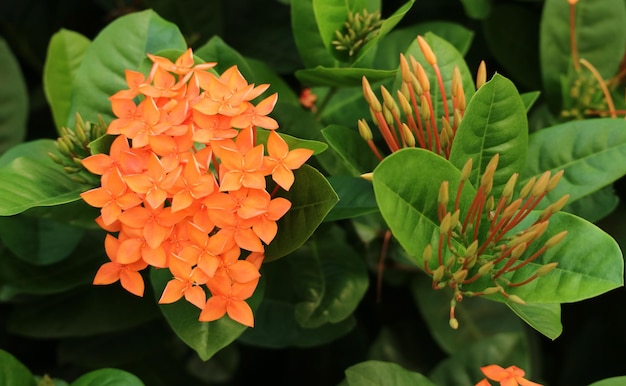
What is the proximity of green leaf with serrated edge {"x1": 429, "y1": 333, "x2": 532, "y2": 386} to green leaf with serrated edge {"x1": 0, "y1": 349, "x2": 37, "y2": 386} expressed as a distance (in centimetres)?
54

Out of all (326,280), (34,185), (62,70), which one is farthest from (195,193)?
(62,70)

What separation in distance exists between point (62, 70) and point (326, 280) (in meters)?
0.47

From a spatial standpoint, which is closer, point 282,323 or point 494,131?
point 494,131

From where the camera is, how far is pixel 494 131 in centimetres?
83

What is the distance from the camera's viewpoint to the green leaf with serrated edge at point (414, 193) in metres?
0.73

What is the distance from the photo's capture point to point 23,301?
3.79ft

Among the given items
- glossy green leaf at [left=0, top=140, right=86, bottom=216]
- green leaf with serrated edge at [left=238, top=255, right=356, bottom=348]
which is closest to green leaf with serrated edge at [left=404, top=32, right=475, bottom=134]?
green leaf with serrated edge at [left=238, top=255, right=356, bottom=348]

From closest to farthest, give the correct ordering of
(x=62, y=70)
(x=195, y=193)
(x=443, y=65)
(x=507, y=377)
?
(x=195, y=193)
(x=507, y=377)
(x=443, y=65)
(x=62, y=70)

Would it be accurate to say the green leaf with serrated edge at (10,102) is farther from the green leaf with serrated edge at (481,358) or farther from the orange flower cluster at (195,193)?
the green leaf with serrated edge at (481,358)

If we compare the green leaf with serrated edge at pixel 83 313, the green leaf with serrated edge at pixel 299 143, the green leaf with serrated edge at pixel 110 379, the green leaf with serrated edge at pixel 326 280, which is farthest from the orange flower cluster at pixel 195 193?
the green leaf with serrated edge at pixel 83 313

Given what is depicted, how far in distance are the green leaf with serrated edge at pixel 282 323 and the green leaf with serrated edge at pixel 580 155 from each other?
1.15 ft

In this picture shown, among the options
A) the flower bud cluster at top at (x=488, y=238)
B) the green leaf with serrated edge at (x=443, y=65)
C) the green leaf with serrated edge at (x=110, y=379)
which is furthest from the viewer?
the green leaf with serrated edge at (x=443, y=65)

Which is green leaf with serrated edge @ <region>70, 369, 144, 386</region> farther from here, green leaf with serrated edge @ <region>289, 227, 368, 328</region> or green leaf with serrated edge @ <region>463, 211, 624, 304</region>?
green leaf with serrated edge @ <region>463, 211, 624, 304</region>

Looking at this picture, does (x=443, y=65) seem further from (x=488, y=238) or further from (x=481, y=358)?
(x=481, y=358)
